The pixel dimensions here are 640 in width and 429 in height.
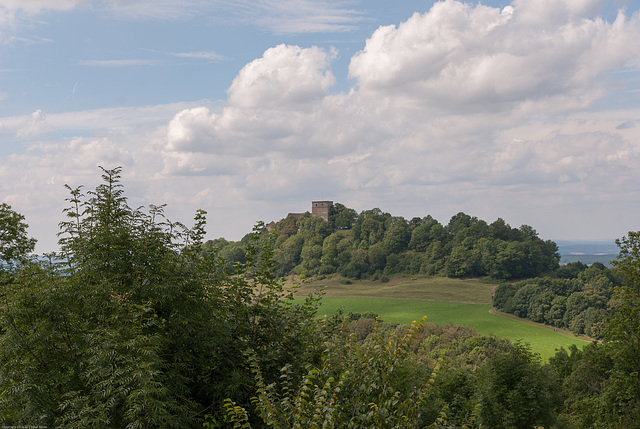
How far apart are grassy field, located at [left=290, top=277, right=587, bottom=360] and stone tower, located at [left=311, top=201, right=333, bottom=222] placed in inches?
1839

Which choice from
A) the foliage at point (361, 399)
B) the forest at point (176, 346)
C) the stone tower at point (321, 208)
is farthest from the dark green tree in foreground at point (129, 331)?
the stone tower at point (321, 208)

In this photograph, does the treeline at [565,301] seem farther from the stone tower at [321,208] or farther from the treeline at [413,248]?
the stone tower at [321,208]

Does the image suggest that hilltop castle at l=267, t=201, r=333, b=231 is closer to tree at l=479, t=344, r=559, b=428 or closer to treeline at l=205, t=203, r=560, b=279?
treeline at l=205, t=203, r=560, b=279

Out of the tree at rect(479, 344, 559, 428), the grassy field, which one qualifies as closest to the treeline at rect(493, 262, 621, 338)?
the grassy field

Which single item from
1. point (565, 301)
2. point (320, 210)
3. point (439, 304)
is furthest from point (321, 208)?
point (565, 301)

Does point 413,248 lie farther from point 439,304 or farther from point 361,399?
point 361,399

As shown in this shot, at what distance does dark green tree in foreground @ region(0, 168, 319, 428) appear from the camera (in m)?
7.53

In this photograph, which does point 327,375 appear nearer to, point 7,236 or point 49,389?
point 49,389

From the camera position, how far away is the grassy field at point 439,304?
80438 millimetres

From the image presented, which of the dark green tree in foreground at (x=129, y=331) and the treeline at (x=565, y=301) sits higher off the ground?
the dark green tree in foreground at (x=129, y=331)

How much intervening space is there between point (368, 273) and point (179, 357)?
131064mm

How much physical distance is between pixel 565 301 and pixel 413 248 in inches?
2595

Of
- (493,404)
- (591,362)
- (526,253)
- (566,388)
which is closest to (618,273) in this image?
(493,404)

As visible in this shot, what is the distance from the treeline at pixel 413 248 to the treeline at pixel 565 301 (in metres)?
22.1
